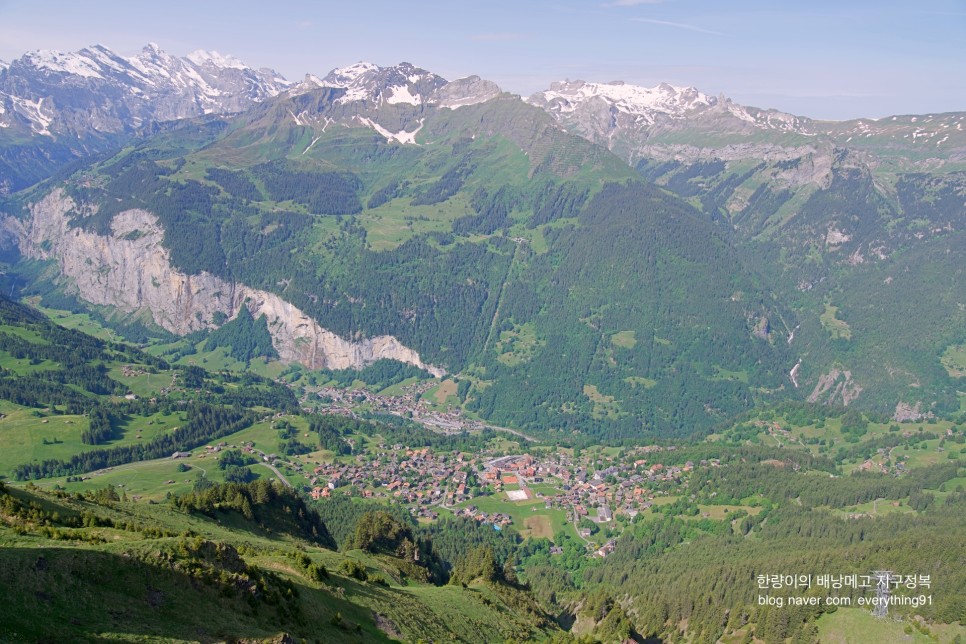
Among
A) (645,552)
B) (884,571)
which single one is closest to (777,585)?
(884,571)

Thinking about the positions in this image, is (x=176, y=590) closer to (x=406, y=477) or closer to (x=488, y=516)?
(x=488, y=516)

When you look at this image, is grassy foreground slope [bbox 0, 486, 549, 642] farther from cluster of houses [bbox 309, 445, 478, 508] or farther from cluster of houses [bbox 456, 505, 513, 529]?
cluster of houses [bbox 309, 445, 478, 508]

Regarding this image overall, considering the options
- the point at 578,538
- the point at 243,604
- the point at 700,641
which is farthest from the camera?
the point at 578,538

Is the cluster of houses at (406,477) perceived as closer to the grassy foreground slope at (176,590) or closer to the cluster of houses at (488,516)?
the cluster of houses at (488,516)

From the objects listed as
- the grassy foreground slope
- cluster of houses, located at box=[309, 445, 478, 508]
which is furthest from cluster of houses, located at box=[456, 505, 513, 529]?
the grassy foreground slope

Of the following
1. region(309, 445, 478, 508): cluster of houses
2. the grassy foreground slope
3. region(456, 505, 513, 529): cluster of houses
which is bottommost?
region(456, 505, 513, 529): cluster of houses

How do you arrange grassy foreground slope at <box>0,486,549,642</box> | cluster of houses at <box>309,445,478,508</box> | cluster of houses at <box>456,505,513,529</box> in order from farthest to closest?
1. cluster of houses at <box>309,445,478,508</box>
2. cluster of houses at <box>456,505,513,529</box>
3. grassy foreground slope at <box>0,486,549,642</box>

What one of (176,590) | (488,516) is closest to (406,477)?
(488,516)

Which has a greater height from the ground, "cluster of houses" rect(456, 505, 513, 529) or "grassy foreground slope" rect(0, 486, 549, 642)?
"grassy foreground slope" rect(0, 486, 549, 642)

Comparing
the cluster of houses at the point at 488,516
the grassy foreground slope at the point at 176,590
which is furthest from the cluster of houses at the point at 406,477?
the grassy foreground slope at the point at 176,590

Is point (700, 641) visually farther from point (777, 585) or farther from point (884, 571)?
point (884, 571)

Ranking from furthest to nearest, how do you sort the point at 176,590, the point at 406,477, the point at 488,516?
the point at 406,477, the point at 488,516, the point at 176,590
